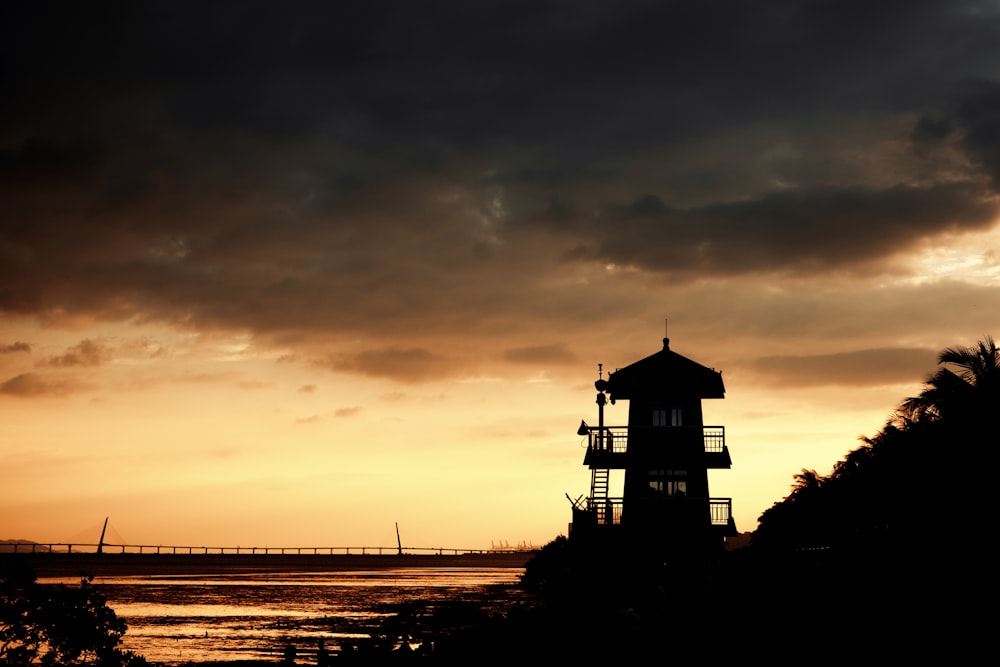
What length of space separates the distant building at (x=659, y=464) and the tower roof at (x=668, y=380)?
47 millimetres

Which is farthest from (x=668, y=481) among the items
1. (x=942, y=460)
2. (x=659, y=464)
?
(x=942, y=460)

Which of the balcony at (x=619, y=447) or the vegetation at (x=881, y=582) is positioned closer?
the vegetation at (x=881, y=582)

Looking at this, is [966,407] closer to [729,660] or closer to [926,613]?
[926,613]

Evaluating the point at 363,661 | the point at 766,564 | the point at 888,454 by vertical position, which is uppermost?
the point at 888,454

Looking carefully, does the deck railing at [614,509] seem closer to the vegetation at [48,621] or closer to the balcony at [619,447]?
the balcony at [619,447]

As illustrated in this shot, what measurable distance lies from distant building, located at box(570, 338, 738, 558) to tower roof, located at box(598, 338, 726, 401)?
0.05m

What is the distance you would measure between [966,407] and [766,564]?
9267 millimetres

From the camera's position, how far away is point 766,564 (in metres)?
29.5

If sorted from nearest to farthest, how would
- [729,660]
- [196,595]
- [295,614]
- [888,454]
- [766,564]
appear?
[729,660], [766,564], [888,454], [295,614], [196,595]

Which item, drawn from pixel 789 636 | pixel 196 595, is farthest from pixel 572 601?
pixel 196 595

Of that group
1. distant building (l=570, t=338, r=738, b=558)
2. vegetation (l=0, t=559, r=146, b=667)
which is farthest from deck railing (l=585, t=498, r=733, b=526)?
vegetation (l=0, t=559, r=146, b=667)

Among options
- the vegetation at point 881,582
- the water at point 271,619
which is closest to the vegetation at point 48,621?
the water at point 271,619

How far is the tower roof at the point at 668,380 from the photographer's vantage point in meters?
49.4

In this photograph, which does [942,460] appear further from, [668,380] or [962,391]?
[668,380]
